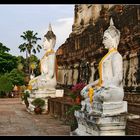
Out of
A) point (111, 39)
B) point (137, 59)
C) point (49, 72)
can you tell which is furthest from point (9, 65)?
point (111, 39)

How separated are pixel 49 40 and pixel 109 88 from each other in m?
8.70

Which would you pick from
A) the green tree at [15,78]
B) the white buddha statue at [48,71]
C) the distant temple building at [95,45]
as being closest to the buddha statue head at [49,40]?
the white buddha statue at [48,71]

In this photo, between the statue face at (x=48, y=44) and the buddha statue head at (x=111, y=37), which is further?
the statue face at (x=48, y=44)

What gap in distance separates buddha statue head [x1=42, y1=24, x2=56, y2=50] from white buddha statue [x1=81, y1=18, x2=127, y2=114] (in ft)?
24.5

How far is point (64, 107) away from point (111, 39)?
438 centimetres

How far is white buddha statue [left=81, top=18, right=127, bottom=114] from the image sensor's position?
7.04 meters

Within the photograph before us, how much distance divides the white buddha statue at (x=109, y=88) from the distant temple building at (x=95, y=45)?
4.87 m

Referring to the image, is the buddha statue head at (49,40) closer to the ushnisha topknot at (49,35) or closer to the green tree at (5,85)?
the ushnisha topknot at (49,35)

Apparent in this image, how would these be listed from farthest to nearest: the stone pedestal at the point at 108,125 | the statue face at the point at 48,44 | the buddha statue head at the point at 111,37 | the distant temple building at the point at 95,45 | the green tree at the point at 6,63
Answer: the green tree at the point at 6,63, the statue face at the point at 48,44, the distant temple building at the point at 95,45, the buddha statue head at the point at 111,37, the stone pedestal at the point at 108,125

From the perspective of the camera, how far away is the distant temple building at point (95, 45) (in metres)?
A: 13.4

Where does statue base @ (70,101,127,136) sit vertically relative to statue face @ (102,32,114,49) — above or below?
below

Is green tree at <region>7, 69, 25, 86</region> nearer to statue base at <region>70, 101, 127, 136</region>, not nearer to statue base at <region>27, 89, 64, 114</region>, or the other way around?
→ statue base at <region>27, 89, 64, 114</region>

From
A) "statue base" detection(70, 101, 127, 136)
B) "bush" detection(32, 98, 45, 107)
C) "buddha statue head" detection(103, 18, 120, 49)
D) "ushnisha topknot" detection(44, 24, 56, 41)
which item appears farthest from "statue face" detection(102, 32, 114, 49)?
"ushnisha topknot" detection(44, 24, 56, 41)

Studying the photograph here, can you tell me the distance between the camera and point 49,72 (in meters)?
15.2
